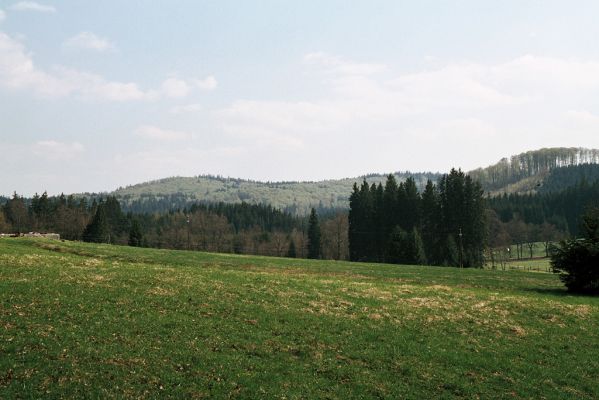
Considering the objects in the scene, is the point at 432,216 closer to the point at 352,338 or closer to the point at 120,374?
the point at 352,338

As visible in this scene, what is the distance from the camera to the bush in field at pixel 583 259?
140 feet

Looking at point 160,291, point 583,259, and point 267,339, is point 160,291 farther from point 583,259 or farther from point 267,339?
point 583,259

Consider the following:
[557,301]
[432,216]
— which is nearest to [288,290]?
[557,301]

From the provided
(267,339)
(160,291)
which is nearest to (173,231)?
(160,291)

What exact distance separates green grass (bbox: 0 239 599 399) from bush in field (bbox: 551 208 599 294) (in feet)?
21.9

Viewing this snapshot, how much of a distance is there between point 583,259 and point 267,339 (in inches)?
1342

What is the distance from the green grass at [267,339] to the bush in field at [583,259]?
6.66 meters

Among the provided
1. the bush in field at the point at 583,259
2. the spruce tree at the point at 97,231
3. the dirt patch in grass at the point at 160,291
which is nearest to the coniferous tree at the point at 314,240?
the spruce tree at the point at 97,231

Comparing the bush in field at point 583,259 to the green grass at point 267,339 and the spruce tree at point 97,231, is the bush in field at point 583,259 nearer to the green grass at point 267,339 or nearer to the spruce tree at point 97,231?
the green grass at point 267,339

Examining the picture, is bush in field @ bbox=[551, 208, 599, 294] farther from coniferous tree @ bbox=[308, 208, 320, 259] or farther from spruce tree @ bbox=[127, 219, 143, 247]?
spruce tree @ bbox=[127, 219, 143, 247]

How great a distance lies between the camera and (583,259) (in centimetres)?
4303

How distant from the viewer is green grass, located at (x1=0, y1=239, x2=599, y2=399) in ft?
58.6

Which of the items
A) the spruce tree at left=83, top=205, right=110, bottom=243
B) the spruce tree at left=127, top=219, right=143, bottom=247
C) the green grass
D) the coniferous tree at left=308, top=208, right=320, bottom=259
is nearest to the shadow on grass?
the green grass

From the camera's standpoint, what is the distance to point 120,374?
17469 mm
